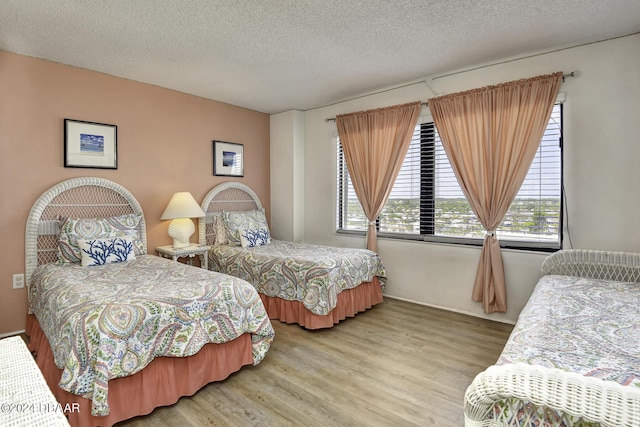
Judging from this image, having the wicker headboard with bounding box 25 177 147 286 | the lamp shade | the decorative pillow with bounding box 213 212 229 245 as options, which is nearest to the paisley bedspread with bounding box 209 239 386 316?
the decorative pillow with bounding box 213 212 229 245

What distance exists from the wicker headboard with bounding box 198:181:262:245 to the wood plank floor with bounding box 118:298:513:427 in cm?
174

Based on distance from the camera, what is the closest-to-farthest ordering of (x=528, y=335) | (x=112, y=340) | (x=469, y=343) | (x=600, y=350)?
(x=600, y=350) → (x=528, y=335) → (x=112, y=340) → (x=469, y=343)

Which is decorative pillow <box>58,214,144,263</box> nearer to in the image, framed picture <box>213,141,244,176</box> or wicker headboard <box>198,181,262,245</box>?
wicker headboard <box>198,181,262,245</box>

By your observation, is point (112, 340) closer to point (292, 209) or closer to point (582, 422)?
point (582, 422)

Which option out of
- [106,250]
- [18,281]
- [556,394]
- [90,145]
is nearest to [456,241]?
[556,394]

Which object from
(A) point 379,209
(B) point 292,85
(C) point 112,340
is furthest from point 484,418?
(B) point 292,85

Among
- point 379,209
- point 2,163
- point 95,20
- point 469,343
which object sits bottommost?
point 469,343

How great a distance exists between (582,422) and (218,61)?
3.37 metres

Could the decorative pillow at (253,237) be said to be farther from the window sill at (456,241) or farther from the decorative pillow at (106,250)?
the decorative pillow at (106,250)

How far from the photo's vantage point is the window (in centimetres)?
296

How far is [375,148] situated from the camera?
3969 millimetres

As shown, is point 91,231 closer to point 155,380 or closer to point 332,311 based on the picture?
point 155,380

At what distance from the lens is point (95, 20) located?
93.5 inches

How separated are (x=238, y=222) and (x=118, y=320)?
2377 millimetres
